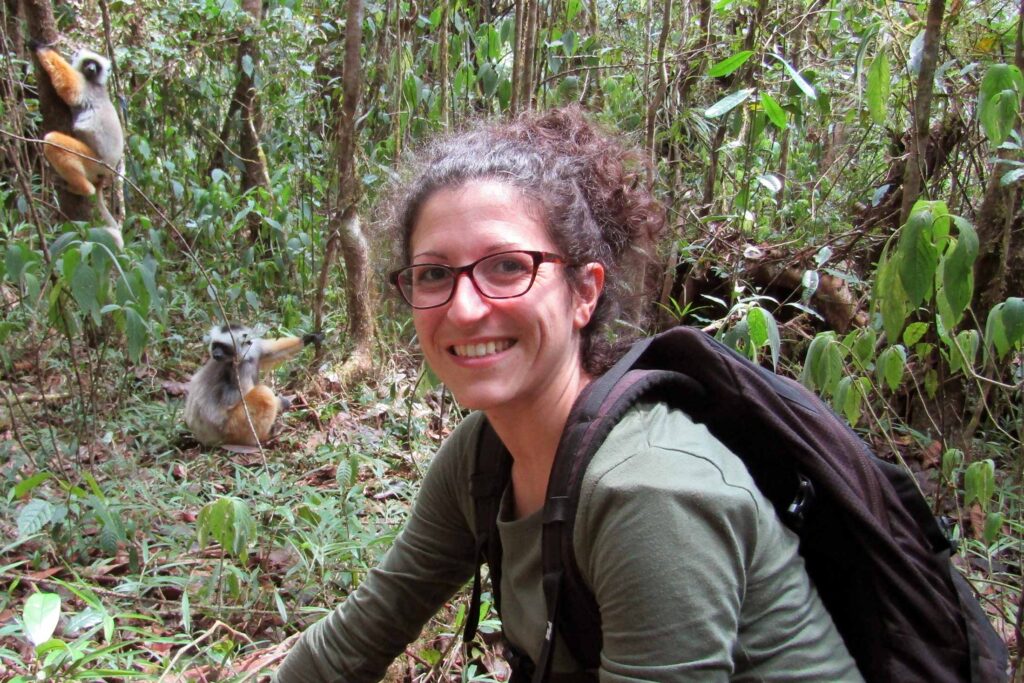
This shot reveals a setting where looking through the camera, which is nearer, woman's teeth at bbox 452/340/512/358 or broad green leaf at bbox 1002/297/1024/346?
woman's teeth at bbox 452/340/512/358

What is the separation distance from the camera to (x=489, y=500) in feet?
5.93

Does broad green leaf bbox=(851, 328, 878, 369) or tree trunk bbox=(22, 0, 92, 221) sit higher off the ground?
tree trunk bbox=(22, 0, 92, 221)

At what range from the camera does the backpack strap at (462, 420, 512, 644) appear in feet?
5.78

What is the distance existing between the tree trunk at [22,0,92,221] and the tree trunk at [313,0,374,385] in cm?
177

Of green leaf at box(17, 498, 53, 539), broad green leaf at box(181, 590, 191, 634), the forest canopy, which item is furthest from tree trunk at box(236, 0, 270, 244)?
broad green leaf at box(181, 590, 191, 634)

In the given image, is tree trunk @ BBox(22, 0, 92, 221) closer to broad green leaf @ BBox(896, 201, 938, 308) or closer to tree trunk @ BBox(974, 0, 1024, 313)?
broad green leaf @ BBox(896, 201, 938, 308)

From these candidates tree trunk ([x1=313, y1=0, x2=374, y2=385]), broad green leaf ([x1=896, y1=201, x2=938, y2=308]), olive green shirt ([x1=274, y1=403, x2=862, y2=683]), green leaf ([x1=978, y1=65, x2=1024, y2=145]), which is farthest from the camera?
tree trunk ([x1=313, y1=0, x2=374, y2=385])

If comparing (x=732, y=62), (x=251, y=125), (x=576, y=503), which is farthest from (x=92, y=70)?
(x=576, y=503)

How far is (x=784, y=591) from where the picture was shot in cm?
135

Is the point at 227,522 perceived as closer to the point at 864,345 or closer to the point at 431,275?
the point at 431,275

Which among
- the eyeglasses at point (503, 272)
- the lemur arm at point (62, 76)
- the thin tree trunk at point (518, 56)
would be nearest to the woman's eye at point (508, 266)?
the eyeglasses at point (503, 272)

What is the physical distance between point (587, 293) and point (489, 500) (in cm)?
51

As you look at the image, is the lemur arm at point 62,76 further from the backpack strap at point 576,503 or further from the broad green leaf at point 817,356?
the backpack strap at point 576,503

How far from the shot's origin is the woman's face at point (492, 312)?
5.08 feet
